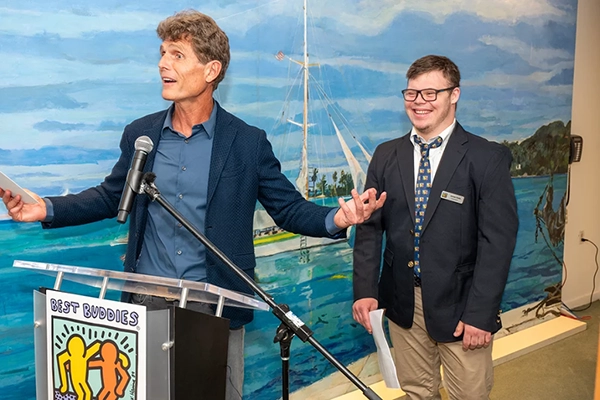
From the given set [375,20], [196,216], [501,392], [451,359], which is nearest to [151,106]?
[196,216]

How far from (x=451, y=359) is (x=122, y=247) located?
1.36 m

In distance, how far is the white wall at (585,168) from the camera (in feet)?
14.1

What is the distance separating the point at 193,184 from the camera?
1.77m

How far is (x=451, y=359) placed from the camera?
2.24 m

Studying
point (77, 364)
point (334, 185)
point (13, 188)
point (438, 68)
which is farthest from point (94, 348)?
point (334, 185)

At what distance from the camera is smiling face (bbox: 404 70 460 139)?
2.16 metres

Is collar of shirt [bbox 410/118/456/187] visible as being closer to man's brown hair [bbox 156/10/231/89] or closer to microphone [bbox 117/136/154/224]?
man's brown hair [bbox 156/10/231/89]

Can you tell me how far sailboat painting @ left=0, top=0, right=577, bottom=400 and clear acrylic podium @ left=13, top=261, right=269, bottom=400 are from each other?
0.77m

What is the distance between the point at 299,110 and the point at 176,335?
5.58 ft

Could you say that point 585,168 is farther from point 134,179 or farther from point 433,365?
point 134,179

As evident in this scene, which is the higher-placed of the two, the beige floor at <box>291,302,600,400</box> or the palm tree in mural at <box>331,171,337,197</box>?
the palm tree in mural at <box>331,171,337,197</box>

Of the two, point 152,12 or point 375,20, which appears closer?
point 152,12

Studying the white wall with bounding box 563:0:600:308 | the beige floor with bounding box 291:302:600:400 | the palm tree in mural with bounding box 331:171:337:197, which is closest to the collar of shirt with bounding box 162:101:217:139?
the palm tree in mural with bounding box 331:171:337:197

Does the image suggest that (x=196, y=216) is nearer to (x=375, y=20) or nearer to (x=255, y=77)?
(x=255, y=77)
